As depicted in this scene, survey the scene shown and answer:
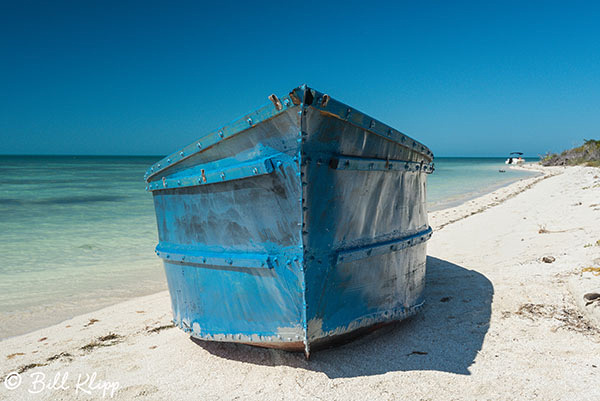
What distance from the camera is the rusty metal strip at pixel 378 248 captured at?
270 centimetres

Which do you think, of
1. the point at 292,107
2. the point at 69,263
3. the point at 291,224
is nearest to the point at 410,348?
the point at 291,224

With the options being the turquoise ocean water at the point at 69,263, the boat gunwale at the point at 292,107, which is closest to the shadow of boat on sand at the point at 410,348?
the boat gunwale at the point at 292,107

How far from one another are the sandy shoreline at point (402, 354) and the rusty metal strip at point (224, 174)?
4.44 feet

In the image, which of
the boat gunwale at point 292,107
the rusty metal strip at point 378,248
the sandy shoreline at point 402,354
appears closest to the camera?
the boat gunwale at point 292,107

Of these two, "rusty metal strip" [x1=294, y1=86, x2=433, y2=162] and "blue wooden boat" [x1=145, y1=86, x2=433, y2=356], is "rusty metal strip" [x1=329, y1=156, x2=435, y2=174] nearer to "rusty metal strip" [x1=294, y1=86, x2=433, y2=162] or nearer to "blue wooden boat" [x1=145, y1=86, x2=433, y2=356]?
"blue wooden boat" [x1=145, y1=86, x2=433, y2=356]

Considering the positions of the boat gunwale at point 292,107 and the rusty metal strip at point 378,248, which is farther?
the rusty metal strip at point 378,248

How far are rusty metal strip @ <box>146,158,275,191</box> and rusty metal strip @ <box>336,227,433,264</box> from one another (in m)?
0.75

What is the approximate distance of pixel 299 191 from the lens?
2426 millimetres

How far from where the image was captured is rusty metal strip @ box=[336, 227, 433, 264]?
2696 mm

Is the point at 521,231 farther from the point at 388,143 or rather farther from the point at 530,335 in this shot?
the point at 388,143

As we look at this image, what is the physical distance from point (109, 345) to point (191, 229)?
158 cm

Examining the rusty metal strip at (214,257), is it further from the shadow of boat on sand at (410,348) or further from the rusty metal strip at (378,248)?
the shadow of boat on sand at (410,348)

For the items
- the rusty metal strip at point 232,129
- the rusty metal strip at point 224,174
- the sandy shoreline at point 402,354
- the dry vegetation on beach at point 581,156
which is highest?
the rusty metal strip at point 232,129

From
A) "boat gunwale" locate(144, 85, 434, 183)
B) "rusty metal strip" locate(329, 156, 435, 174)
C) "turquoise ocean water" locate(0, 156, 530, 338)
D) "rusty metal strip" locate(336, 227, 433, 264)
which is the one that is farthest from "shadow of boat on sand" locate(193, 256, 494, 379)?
"turquoise ocean water" locate(0, 156, 530, 338)
